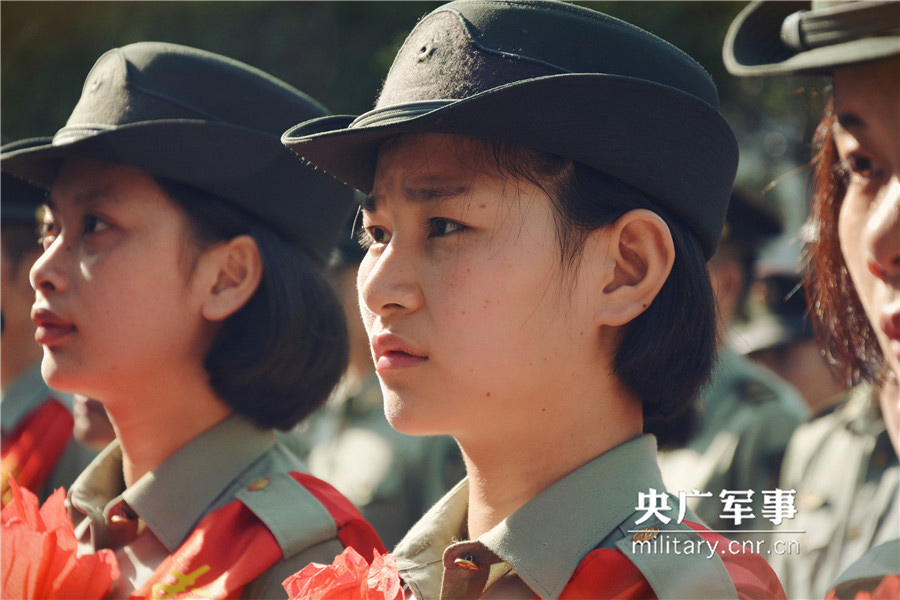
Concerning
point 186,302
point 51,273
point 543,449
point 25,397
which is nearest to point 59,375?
point 51,273

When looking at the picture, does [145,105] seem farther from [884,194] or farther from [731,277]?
[731,277]

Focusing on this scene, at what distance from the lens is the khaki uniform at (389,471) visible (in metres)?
5.67

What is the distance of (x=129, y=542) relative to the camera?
2.96 meters

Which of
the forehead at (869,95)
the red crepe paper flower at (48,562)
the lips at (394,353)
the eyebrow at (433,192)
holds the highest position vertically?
the forehead at (869,95)

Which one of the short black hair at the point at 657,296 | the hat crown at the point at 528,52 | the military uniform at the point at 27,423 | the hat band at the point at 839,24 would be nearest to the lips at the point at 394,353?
the short black hair at the point at 657,296

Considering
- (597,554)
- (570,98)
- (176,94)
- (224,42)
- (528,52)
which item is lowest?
(597,554)

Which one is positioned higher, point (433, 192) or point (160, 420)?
A: point (433, 192)

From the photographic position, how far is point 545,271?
6.98 ft

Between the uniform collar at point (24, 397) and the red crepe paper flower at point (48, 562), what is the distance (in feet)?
8.08

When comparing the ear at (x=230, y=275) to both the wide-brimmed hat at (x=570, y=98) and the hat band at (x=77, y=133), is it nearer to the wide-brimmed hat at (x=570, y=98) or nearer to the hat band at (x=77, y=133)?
the hat band at (x=77, y=133)

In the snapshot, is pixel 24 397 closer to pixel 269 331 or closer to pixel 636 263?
pixel 269 331

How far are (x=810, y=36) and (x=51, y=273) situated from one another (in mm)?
1972

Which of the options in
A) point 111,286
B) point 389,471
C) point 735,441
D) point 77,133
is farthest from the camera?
point 389,471

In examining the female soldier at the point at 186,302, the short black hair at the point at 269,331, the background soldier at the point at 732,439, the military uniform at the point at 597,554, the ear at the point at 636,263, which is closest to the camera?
the military uniform at the point at 597,554
